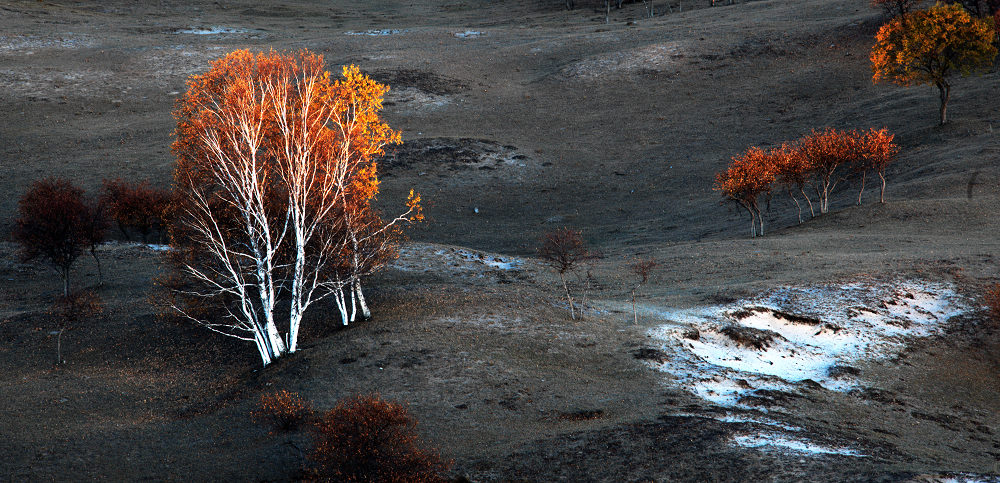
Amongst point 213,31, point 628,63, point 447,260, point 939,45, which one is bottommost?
point 447,260

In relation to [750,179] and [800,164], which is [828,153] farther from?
[750,179]

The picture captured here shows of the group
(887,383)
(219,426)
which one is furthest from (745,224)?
(219,426)

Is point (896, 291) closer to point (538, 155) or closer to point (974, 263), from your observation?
point (974, 263)

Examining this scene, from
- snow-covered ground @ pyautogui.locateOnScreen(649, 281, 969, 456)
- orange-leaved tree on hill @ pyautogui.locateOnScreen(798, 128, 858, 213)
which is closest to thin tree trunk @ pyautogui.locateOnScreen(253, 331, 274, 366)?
snow-covered ground @ pyautogui.locateOnScreen(649, 281, 969, 456)

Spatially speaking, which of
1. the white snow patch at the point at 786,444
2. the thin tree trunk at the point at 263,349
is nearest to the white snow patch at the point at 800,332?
the white snow patch at the point at 786,444

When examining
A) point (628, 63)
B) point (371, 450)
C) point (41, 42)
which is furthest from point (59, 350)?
point (41, 42)

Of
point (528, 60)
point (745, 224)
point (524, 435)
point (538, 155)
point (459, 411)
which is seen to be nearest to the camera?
point (524, 435)

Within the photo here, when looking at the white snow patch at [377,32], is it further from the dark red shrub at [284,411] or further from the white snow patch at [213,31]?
the dark red shrub at [284,411]
